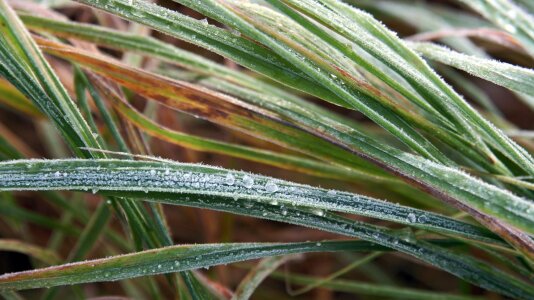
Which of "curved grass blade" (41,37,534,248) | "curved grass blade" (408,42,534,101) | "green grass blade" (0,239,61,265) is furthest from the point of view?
"green grass blade" (0,239,61,265)

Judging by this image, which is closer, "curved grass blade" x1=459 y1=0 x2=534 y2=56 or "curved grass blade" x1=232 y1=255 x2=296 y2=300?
"curved grass blade" x1=232 y1=255 x2=296 y2=300

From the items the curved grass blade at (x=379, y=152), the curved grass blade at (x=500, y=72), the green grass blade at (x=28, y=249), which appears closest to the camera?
the curved grass blade at (x=379, y=152)

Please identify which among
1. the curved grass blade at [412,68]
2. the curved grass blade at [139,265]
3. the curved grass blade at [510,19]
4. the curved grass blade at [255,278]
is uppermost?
the curved grass blade at [510,19]

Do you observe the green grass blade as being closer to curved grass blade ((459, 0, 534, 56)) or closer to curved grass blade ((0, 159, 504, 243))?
curved grass blade ((0, 159, 504, 243))

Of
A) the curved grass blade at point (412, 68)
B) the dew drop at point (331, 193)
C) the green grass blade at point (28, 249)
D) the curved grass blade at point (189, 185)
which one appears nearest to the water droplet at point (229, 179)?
the curved grass blade at point (189, 185)

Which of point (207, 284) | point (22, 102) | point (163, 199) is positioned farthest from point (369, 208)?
point (22, 102)

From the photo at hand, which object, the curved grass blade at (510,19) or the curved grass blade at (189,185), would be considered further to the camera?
the curved grass blade at (510,19)

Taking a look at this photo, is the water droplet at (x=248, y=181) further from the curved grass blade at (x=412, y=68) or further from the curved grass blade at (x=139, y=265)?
the curved grass blade at (x=412, y=68)

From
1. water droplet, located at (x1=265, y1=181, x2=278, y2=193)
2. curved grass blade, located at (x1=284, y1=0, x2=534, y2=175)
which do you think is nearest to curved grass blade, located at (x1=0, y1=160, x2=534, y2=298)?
water droplet, located at (x1=265, y1=181, x2=278, y2=193)

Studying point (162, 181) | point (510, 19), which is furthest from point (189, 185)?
point (510, 19)
